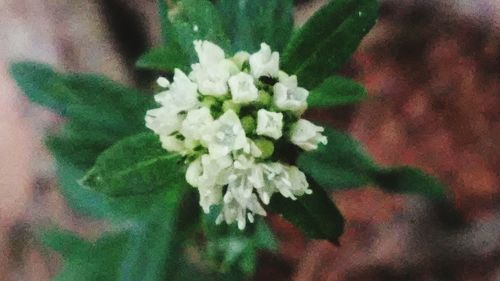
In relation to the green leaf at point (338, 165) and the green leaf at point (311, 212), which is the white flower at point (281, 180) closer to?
the green leaf at point (311, 212)

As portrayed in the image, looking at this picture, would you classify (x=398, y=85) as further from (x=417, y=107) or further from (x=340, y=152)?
(x=340, y=152)

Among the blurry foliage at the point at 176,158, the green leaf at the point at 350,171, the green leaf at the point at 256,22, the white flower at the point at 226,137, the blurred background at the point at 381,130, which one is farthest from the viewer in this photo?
the blurred background at the point at 381,130

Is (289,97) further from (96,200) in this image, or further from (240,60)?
(96,200)

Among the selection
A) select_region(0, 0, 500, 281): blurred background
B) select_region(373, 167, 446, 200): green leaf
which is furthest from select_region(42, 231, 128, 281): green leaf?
select_region(373, 167, 446, 200): green leaf


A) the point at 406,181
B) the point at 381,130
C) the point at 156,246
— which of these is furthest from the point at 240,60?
the point at 381,130

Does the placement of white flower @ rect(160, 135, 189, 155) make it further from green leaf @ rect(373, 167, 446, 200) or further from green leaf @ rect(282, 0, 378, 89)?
green leaf @ rect(373, 167, 446, 200)

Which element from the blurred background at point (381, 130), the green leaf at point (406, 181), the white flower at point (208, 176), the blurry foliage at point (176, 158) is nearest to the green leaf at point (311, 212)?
the blurry foliage at point (176, 158)
